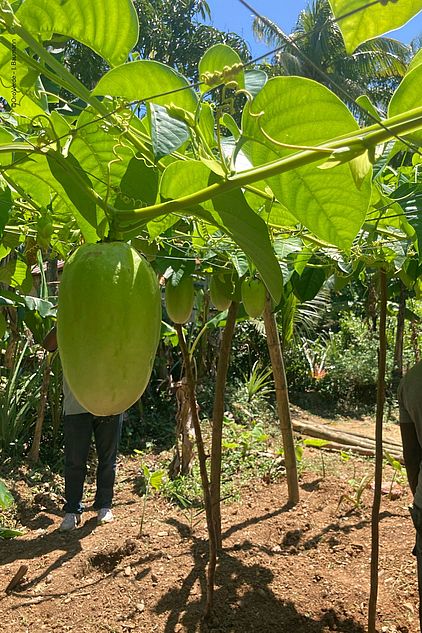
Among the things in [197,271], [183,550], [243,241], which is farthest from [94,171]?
[183,550]

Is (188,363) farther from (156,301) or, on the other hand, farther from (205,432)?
(205,432)

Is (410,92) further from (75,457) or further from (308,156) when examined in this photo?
(75,457)

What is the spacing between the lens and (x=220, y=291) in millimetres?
1637

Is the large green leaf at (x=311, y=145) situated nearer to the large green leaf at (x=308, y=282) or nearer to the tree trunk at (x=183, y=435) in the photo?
the large green leaf at (x=308, y=282)

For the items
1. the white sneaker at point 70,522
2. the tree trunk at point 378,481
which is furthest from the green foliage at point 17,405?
the tree trunk at point 378,481

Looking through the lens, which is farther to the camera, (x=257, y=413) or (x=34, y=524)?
(x=257, y=413)

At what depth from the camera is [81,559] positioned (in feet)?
9.40

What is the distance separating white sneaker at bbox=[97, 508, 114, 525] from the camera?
3438 mm

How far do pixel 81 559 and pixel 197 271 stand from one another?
6.34ft

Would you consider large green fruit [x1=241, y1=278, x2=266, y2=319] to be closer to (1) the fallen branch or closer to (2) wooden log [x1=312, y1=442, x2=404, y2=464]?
(1) the fallen branch

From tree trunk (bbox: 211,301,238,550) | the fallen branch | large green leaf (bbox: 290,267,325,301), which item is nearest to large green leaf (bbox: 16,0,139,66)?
large green leaf (bbox: 290,267,325,301)

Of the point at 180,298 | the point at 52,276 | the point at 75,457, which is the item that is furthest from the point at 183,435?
the point at 180,298

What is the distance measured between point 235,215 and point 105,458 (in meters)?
→ 3.22

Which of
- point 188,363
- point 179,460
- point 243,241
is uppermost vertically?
point 243,241
